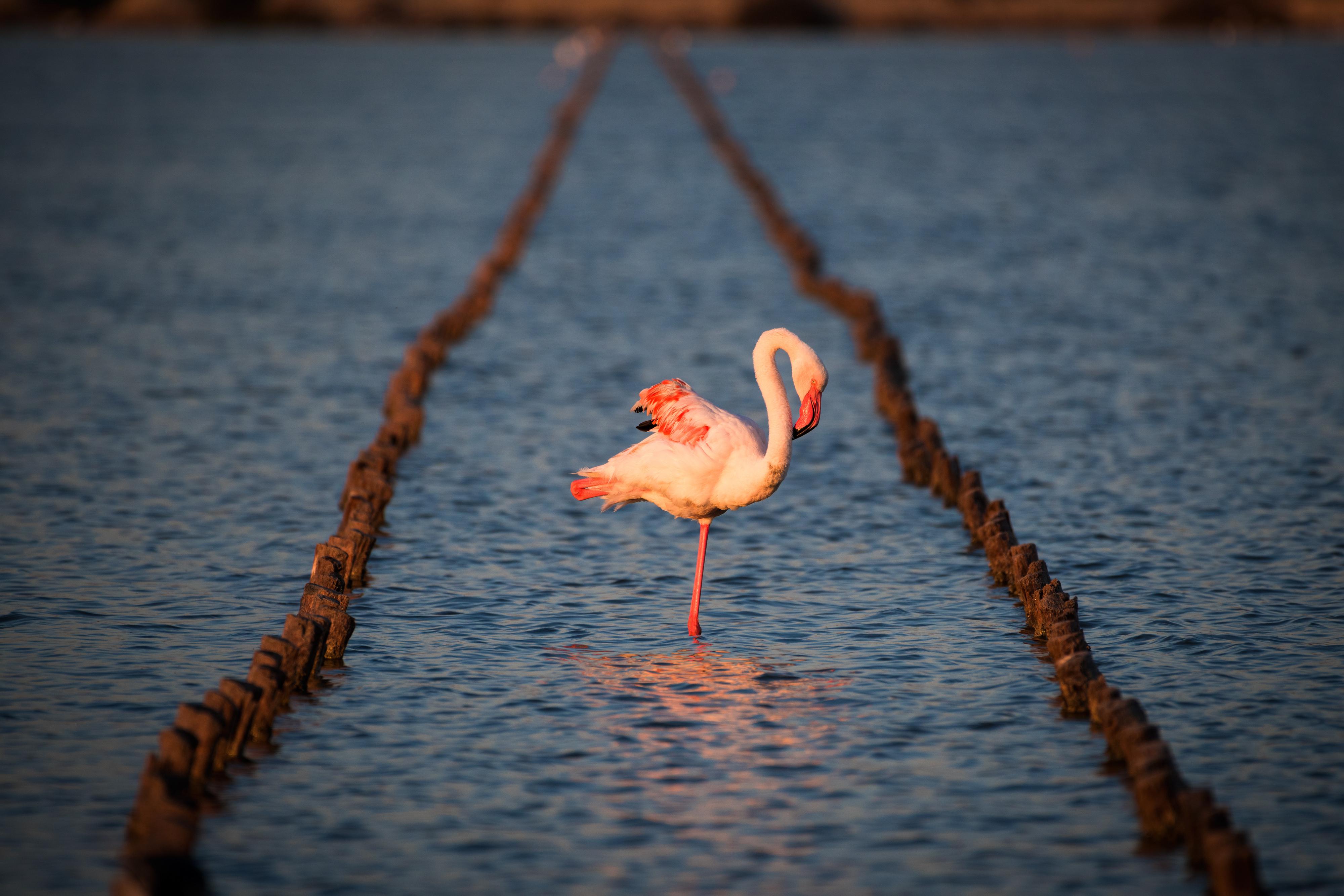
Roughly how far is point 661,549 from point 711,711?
12.9ft

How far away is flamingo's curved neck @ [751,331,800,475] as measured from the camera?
10758 mm

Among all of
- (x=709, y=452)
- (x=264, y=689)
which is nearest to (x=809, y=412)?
(x=709, y=452)

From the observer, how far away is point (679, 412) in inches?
444

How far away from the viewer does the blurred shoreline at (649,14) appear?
130 m

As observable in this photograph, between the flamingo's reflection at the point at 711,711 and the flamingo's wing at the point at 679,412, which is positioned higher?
the flamingo's wing at the point at 679,412

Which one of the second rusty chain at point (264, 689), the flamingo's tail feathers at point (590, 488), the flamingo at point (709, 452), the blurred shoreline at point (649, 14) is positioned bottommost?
the second rusty chain at point (264, 689)

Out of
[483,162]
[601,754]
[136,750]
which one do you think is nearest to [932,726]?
[601,754]

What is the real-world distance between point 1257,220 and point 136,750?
1199 inches

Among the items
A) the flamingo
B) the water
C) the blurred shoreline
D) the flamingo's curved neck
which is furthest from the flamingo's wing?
the blurred shoreline

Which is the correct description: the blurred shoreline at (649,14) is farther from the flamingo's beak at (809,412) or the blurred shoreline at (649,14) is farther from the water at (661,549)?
the flamingo's beak at (809,412)

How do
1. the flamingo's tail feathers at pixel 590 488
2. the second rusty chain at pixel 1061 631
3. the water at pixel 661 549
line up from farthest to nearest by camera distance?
the flamingo's tail feathers at pixel 590 488, the water at pixel 661 549, the second rusty chain at pixel 1061 631

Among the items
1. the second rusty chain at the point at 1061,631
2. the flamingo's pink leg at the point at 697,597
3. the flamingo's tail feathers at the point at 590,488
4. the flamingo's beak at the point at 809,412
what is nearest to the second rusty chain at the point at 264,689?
the flamingo's tail feathers at the point at 590,488

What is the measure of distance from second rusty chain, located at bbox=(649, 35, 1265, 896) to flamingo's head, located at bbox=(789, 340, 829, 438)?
77.6 inches

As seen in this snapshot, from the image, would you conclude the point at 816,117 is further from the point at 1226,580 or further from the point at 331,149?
the point at 1226,580
